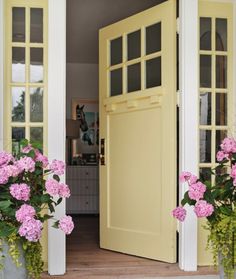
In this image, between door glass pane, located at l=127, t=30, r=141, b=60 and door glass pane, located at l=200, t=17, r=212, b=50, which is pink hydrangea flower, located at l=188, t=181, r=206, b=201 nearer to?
door glass pane, located at l=200, t=17, r=212, b=50

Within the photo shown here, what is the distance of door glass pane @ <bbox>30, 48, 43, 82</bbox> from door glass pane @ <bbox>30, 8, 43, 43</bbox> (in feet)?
0.29

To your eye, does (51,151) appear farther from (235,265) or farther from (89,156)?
(89,156)

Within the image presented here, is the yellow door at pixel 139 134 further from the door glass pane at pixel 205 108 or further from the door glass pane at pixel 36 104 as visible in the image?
the door glass pane at pixel 36 104

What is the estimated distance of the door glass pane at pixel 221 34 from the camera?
362 cm

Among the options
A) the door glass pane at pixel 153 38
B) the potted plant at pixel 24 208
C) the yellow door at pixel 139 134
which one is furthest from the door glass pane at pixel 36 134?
the door glass pane at pixel 153 38

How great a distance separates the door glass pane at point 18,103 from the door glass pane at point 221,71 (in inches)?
63.1

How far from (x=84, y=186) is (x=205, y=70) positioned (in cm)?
360

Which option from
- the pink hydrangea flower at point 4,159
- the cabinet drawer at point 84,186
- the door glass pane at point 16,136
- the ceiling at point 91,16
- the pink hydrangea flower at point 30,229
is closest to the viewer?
the pink hydrangea flower at point 30,229

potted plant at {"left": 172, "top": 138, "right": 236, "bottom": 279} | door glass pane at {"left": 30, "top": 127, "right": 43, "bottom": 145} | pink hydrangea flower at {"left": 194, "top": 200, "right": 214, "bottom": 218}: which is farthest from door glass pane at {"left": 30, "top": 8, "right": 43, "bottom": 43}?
pink hydrangea flower at {"left": 194, "top": 200, "right": 214, "bottom": 218}

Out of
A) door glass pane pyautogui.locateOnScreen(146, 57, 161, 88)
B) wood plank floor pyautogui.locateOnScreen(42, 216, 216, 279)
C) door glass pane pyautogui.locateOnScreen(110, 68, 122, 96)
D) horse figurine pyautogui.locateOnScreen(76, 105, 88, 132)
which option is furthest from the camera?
horse figurine pyautogui.locateOnScreen(76, 105, 88, 132)

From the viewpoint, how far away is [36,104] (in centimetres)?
341

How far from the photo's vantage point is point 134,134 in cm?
382

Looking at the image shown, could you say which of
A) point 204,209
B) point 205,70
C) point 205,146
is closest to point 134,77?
point 205,70

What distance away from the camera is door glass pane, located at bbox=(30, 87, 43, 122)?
3397 mm
